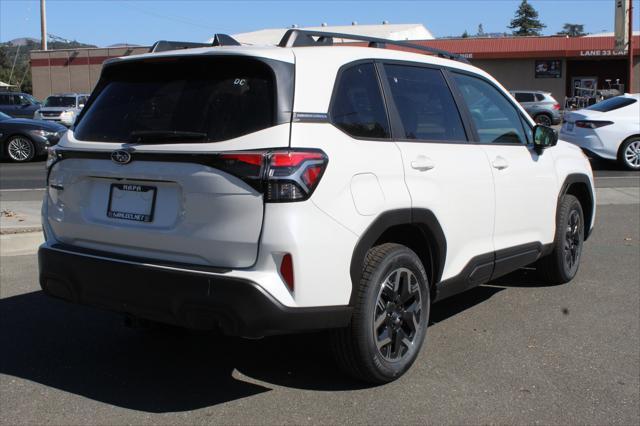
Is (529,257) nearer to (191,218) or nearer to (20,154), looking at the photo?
(191,218)

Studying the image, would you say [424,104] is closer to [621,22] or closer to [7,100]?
[621,22]

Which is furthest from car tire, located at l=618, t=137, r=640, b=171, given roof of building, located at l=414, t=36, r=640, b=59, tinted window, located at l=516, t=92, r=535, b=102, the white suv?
roof of building, located at l=414, t=36, r=640, b=59

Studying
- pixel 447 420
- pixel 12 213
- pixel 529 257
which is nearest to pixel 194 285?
pixel 447 420

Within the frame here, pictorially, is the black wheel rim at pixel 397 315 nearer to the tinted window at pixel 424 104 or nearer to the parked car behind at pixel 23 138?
the tinted window at pixel 424 104

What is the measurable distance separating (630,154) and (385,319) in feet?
42.5

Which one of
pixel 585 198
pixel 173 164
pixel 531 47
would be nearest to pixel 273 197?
pixel 173 164

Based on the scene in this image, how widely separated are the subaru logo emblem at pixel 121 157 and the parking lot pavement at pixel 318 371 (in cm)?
132

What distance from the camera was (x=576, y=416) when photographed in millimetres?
3742

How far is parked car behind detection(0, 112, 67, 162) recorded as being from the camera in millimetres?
17703

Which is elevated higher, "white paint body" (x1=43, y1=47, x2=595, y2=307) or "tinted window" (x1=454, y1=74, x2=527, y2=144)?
"tinted window" (x1=454, y1=74, x2=527, y2=144)

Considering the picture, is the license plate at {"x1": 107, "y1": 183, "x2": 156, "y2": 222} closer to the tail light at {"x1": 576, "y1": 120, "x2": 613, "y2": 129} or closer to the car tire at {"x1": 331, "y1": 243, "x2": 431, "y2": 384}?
the car tire at {"x1": 331, "y1": 243, "x2": 431, "y2": 384}

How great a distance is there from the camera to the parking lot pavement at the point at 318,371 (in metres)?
3.78

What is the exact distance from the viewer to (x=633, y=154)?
15250mm

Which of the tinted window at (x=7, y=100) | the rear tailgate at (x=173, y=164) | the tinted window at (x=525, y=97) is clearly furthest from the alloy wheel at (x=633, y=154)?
the tinted window at (x=7, y=100)
